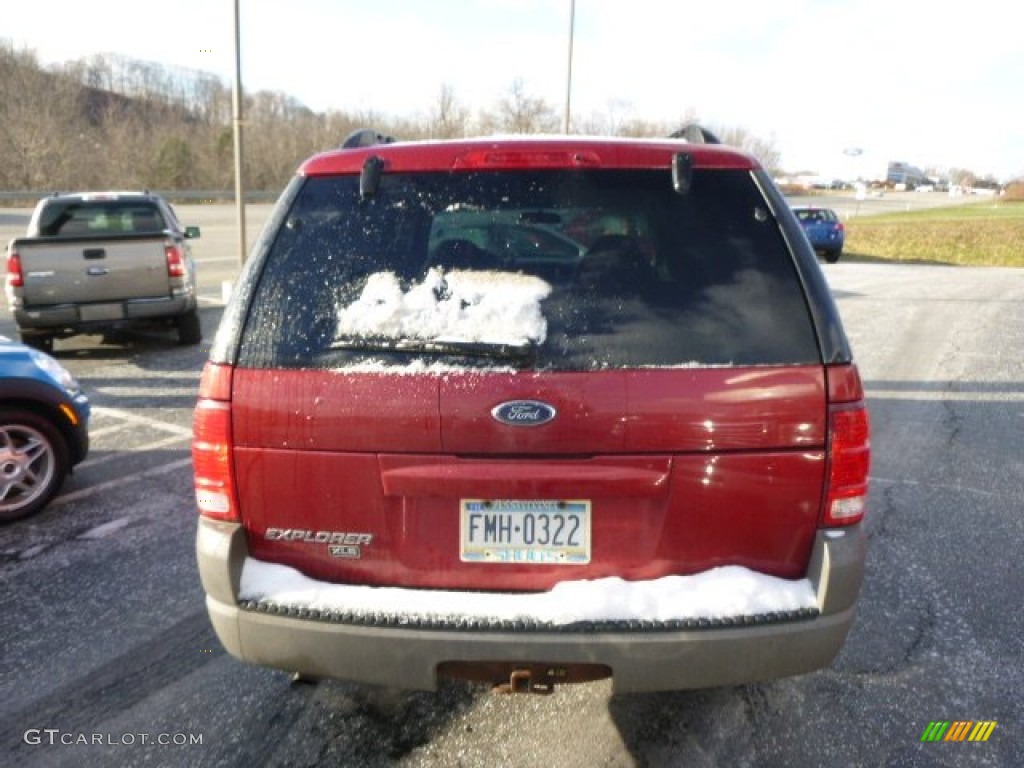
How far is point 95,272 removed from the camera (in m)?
8.75

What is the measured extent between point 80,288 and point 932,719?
8853 millimetres

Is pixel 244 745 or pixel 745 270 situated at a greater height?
pixel 745 270

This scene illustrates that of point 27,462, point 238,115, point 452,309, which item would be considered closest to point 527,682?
point 452,309

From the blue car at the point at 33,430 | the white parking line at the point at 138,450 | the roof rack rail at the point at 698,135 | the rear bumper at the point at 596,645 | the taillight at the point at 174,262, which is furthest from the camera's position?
the taillight at the point at 174,262

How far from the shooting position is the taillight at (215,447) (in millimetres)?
2287

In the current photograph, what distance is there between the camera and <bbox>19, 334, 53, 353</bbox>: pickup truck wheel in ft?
29.4

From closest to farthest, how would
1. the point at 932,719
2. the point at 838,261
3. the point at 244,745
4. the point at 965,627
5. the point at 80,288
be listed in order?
1. the point at 244,745
2. the point at 932,719
3. the point at 965,627
4. the point at 80,288
5. the point at 838,261

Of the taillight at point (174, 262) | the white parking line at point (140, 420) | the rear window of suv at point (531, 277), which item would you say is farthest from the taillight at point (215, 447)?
the taillight at point (174, 262)

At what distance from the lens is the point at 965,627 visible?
3480mm

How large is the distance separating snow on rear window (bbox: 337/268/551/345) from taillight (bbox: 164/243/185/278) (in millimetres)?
7810

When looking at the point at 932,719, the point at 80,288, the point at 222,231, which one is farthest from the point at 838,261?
the point at 932,719

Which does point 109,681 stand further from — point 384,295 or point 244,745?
point 384,295

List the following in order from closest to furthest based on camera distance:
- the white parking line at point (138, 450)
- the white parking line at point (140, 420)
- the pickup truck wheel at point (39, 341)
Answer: the white parking line at point (138, 450), the white parking line at point (140, 420), the pickup truck wheel at point (39, 341)

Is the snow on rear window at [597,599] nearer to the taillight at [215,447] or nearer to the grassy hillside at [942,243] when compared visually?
the taillight at [215,447]
